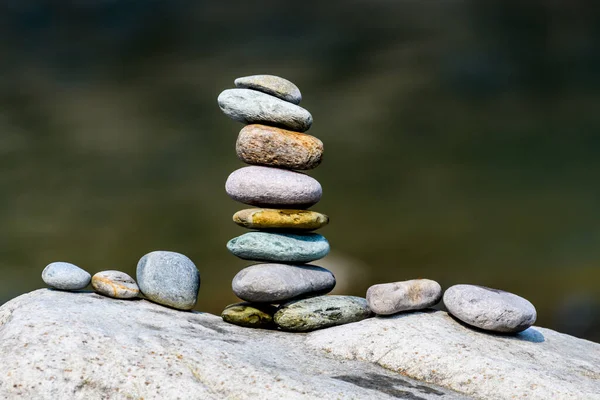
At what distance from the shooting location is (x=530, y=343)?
9.55 m

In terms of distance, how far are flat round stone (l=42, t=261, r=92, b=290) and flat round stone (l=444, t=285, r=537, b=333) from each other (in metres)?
5.55

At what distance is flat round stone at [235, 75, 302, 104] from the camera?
10.2m

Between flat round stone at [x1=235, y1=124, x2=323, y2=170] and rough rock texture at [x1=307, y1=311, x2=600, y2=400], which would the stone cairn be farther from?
rough rock texture at [x1=307, y1=311, x2=600, y2=400]

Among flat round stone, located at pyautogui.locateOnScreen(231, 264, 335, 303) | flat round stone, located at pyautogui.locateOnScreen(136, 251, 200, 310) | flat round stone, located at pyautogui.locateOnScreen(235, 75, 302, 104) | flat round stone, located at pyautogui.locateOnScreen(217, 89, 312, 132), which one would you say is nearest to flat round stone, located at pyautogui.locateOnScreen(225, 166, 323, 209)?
flat round stone, located at pyautogui.locateOnScreen(217, 89, 312, 132)

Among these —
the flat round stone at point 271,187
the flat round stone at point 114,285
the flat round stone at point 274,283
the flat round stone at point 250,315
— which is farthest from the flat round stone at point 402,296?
the flat round stone at point 114,285

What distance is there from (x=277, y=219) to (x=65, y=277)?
3.36 metres

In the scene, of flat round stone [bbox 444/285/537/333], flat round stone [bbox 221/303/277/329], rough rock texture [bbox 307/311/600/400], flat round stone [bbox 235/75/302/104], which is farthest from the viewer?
flat round stone [bbox 235/75/302/104]

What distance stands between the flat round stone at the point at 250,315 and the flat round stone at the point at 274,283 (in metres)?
0.22

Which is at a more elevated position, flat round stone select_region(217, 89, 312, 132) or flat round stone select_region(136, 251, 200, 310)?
flat round stone select_region(217, 89, 312, 132)

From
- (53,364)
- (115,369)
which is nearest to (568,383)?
(115,369)

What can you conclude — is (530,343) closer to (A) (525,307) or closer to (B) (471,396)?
(A) (525,307)

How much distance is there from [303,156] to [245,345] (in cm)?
314

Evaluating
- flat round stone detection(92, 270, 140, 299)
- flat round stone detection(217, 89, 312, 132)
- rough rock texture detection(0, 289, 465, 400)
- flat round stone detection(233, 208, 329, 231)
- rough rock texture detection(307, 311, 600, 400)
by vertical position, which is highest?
flat round stone detection(217, 89, 312, 132)

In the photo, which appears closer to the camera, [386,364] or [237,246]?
[386,364]
